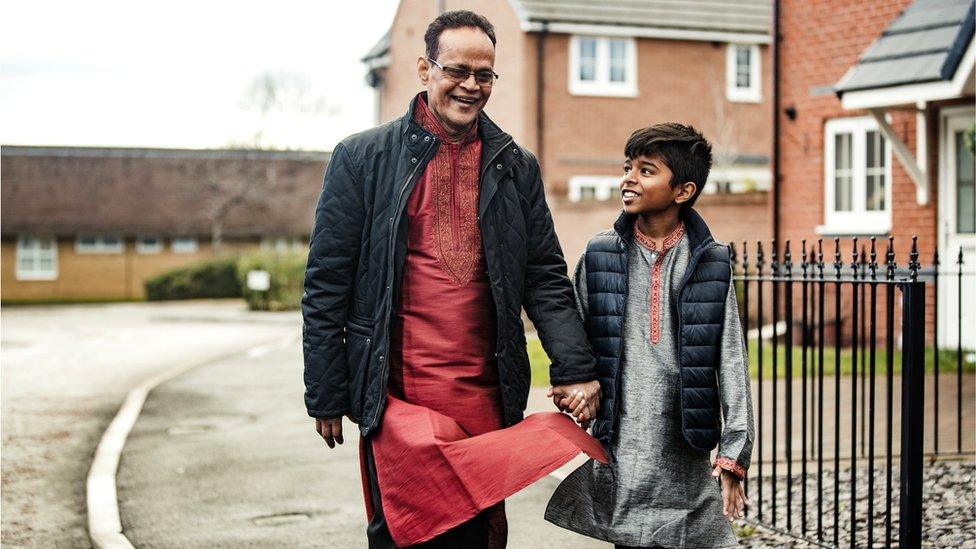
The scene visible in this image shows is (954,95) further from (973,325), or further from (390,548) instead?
(390,548)

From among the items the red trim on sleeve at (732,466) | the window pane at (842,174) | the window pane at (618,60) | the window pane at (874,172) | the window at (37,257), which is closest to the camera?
the red trim on sleeve at (732,466)

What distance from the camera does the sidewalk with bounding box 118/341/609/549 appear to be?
6324 millimetres

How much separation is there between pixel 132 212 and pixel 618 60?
3115 centimetres

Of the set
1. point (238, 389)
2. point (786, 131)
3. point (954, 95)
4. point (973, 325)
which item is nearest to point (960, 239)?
point (973, 325)

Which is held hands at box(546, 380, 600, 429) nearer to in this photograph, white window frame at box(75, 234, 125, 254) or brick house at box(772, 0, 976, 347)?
brick house at box(772, 0, 976, 347)

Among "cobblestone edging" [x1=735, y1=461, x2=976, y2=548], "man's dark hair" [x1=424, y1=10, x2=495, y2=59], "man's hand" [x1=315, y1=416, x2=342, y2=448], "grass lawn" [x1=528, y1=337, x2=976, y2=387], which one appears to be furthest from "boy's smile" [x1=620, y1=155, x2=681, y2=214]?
"grass lawn" [x1=528, y1=337, x2=976, y2=387]

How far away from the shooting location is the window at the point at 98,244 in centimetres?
4991

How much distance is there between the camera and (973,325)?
13.5m

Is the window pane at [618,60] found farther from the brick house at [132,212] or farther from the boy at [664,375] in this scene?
the brick house at [132,212]

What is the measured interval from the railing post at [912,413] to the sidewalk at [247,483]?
1.72m

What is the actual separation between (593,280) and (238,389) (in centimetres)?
982

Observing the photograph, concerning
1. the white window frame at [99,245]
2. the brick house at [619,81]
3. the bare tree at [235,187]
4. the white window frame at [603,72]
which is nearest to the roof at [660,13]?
the brick house at [619,81]

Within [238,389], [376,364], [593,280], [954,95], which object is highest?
[954,95]

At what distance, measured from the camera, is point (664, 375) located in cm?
385
